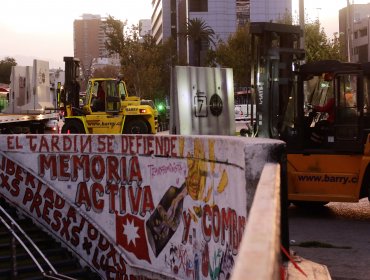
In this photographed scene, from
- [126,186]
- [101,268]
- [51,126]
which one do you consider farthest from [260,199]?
[51,126]

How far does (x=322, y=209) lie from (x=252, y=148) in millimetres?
7349

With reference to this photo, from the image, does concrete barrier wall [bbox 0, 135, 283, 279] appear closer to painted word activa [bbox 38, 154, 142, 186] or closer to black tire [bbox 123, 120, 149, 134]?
painted word activa [bbox 38, 154, 142, 186]

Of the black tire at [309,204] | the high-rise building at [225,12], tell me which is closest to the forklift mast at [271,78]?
the black tire at [309,204]

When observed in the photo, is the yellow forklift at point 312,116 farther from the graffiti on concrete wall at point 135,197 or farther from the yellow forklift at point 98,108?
the yellow forklift at point 98,108

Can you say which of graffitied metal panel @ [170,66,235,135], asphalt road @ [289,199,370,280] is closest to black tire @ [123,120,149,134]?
graffitied metal panel @ [170,66,235,135]

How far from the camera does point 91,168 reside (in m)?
10.2

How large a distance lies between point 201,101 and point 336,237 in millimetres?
7070

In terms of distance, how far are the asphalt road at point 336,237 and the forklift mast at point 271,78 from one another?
5.85 feet

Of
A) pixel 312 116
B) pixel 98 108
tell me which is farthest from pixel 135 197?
pixel 98 108

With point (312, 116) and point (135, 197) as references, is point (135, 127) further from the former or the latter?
point (135, 197)

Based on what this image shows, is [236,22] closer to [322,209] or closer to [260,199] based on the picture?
[322,209]

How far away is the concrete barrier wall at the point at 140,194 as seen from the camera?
20.7 ft

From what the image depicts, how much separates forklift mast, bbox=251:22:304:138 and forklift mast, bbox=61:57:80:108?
13.0m

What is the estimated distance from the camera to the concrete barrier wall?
6305 mm
